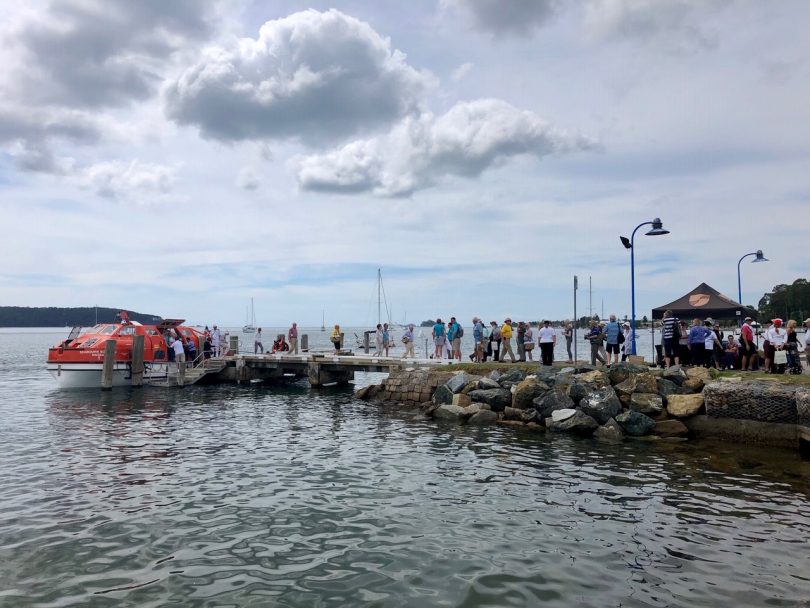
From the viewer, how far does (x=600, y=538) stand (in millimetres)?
7812

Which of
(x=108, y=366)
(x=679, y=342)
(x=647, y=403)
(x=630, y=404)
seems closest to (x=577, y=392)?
(x=630, y=404)

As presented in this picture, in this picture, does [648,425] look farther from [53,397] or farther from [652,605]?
[53,397]

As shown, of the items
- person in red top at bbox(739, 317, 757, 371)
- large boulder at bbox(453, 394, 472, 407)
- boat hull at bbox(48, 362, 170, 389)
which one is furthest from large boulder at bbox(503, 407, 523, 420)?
boat hull at bbox(48, 362, 170, 389)

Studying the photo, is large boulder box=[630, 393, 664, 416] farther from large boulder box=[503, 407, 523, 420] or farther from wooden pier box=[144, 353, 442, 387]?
wooden pier box=[144, 353, 442, 387]

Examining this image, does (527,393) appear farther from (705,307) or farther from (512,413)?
(705,307)

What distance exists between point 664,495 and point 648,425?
556 centimetres

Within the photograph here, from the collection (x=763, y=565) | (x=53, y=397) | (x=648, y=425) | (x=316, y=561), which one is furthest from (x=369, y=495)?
(x=53, y=397)

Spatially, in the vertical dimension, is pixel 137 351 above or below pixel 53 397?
above

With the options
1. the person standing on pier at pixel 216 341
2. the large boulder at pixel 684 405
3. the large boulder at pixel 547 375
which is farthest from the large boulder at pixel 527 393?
the person standing on pier at pixel 216 341

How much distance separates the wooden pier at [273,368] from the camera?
1062 inches

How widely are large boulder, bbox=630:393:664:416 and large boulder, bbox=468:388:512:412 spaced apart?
12.2ft

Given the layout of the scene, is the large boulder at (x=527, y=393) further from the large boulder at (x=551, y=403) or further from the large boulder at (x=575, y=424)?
the large boulder at (x=575, y=424)

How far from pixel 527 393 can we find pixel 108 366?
19495mm

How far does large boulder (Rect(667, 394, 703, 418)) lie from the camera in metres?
Result: 15.0
